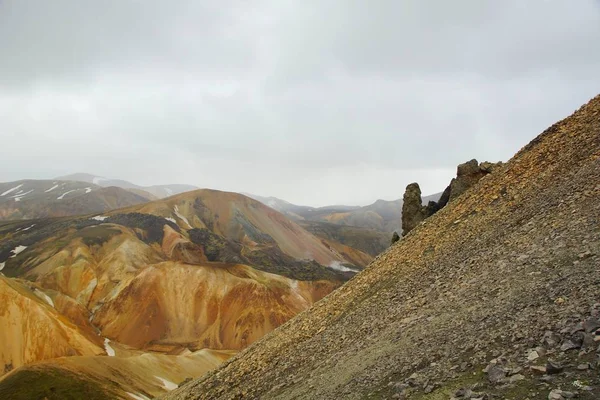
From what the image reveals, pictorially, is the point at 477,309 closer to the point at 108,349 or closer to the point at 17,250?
the point at 108,349

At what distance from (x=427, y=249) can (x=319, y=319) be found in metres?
7.25

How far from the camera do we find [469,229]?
65.7ft

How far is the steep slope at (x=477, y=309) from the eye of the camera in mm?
8320

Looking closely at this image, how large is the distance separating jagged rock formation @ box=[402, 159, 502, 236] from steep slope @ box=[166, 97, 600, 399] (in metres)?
7.21

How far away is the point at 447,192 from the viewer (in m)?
35.6

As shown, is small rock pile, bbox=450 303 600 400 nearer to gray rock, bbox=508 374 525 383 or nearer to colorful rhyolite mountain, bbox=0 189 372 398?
gray rock, bbox=508 374 525 383

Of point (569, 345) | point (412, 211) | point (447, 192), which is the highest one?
point (447, 192)

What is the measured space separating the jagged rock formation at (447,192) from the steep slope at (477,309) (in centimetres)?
721

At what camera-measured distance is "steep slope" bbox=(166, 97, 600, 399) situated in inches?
328

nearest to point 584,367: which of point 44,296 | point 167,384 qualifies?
point 167,384

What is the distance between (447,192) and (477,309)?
2509 centimetres

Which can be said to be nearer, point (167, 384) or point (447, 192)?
point (447, 192)

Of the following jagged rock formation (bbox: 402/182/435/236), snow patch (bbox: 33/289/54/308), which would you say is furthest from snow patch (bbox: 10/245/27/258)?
jagged rock formation (bbox: 402/182/435/236)

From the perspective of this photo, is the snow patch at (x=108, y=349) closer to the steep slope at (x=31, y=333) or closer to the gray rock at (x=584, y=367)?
the steep slope at (x=31, y=333)
